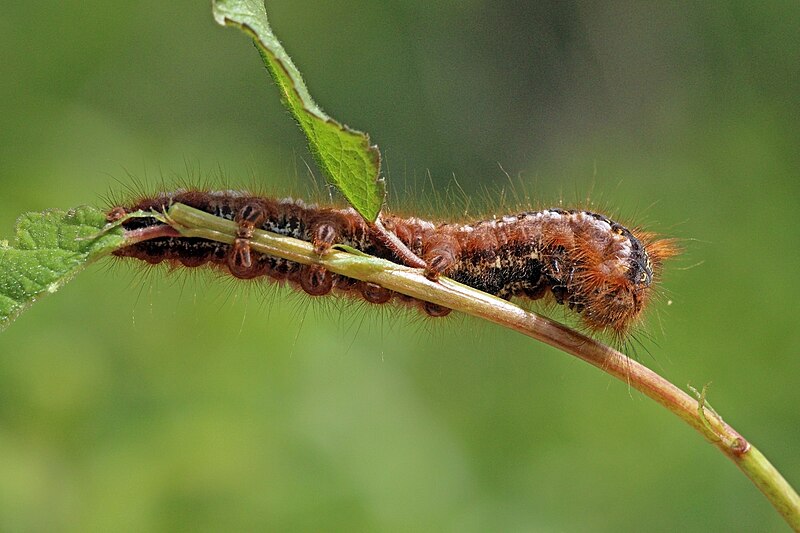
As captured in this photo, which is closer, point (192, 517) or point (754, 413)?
point (192, 517)

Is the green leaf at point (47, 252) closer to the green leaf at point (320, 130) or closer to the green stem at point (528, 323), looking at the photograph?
the green stem at point (528, 323)

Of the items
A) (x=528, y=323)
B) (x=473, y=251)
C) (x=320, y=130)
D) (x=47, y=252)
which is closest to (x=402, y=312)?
(x=473, y=251)

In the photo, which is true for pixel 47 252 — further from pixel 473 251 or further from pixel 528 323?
pixel 473 251

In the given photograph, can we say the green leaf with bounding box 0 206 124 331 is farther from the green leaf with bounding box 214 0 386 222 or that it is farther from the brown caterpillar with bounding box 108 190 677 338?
the green leaf with bounding box 214 0 386 222

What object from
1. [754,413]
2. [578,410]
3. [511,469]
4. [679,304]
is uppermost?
[679,304]

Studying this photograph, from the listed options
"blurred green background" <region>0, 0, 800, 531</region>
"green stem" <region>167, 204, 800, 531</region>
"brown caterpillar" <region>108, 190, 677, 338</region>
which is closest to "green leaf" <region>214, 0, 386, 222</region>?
"green stem" <region>167, 204, 800, 531</region>

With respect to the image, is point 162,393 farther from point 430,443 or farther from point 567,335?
point 567,335

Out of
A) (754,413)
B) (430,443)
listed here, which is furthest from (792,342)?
(430,443)

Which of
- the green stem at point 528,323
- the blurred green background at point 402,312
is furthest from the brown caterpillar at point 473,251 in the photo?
the blurred green background at point 402,312
